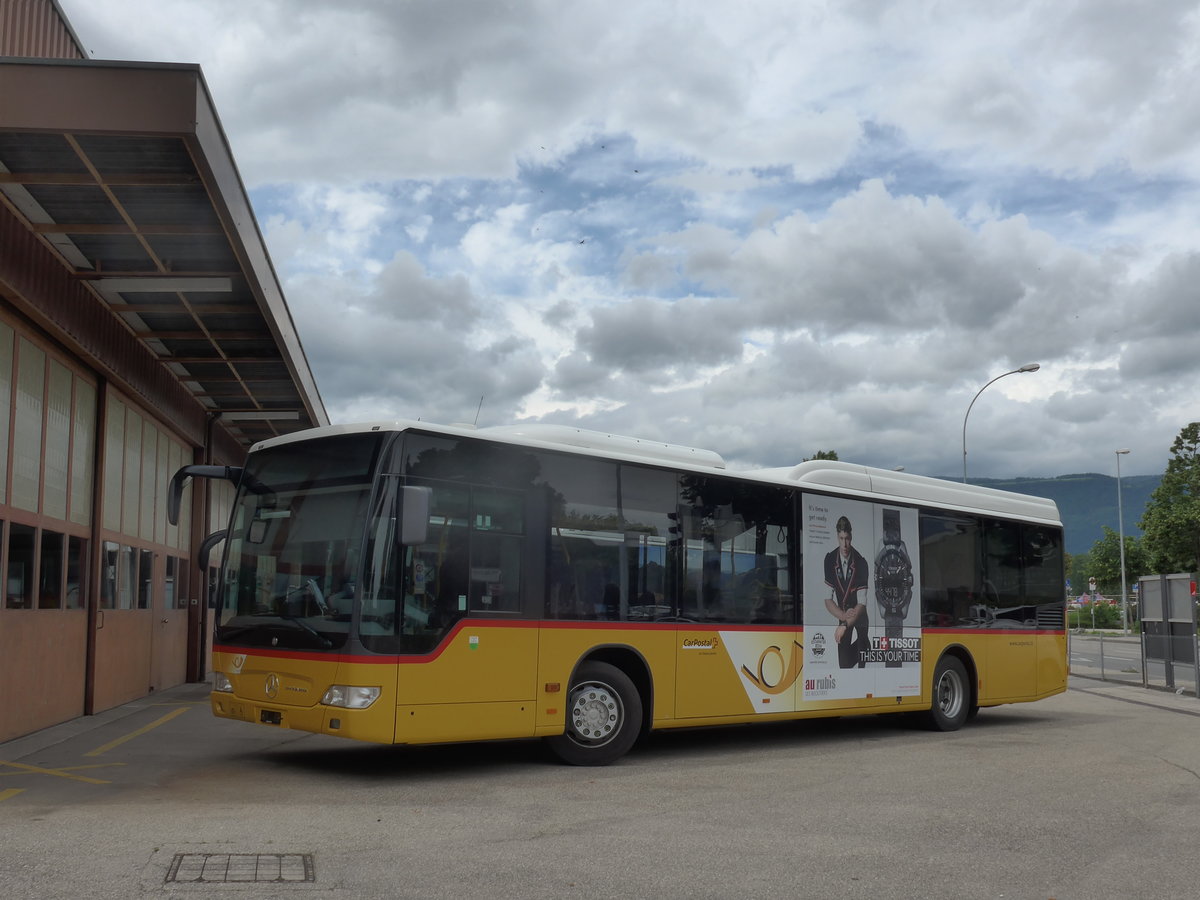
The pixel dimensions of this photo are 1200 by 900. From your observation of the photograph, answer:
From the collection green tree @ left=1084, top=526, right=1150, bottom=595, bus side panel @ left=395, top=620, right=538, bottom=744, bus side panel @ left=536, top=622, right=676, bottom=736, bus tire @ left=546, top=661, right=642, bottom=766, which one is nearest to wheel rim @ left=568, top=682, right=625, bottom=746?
bus tire @ left=546, top=661, right=642, bottom=766

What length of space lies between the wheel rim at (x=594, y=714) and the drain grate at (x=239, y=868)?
14.2 ft

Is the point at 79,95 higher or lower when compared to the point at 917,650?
higher

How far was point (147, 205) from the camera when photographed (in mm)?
11156

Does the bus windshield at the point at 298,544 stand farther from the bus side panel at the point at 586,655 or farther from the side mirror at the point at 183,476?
the bus side panel at the point at 586,655

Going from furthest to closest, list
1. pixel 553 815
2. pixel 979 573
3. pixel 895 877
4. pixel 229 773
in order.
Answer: pixel 979 573, pixel 229 773, pixel 553 815, pixel 895 877

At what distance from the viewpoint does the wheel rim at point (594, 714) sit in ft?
35.7

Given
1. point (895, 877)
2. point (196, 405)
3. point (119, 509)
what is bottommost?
point (895, 877)

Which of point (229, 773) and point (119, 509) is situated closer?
point (229, 773)

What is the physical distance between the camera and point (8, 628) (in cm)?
1203

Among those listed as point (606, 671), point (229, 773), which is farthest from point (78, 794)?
point (606, 671)

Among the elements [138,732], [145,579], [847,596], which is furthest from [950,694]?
[145,579]

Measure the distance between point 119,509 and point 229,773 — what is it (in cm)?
764

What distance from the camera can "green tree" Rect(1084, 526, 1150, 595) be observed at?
83188mm

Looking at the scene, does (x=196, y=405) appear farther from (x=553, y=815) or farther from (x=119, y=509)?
(x=553, y=815)
